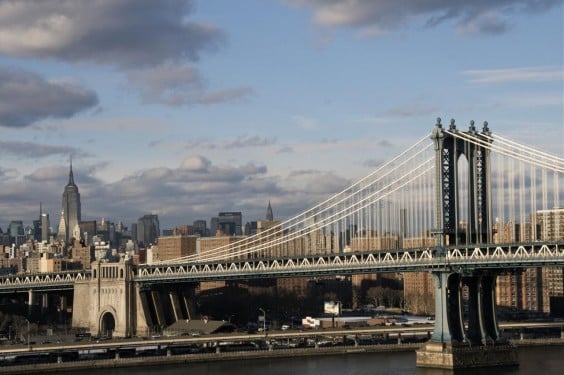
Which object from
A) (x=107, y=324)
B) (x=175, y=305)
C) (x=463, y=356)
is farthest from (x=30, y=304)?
(x=463, y=356)

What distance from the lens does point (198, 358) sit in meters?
81.8

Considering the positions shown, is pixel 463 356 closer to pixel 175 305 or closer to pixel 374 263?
pixel 374 263

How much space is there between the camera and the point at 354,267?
81.3m

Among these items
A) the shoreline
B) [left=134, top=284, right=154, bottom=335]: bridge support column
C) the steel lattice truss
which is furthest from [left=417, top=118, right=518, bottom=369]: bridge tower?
the steel lattice truss

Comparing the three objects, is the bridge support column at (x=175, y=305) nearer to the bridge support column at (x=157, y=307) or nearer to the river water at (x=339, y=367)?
the bridge support column at (x=157, y=307)

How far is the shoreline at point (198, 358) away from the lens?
75625 millimetres

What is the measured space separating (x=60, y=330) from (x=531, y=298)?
194ft

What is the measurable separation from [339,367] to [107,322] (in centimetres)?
3870

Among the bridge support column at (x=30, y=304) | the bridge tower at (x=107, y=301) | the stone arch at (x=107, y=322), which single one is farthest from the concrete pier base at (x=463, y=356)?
the bridge support column at (x=30, y=304)

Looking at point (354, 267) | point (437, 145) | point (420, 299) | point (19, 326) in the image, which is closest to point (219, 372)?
point (354, 267)

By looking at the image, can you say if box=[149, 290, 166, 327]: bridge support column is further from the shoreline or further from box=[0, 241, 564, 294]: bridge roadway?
the shoreline

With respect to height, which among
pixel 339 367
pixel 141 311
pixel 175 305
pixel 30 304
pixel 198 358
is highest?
pixel 175 305

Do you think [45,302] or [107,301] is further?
[45,302]

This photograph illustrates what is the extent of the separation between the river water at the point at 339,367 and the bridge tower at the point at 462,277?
47.8 inches
